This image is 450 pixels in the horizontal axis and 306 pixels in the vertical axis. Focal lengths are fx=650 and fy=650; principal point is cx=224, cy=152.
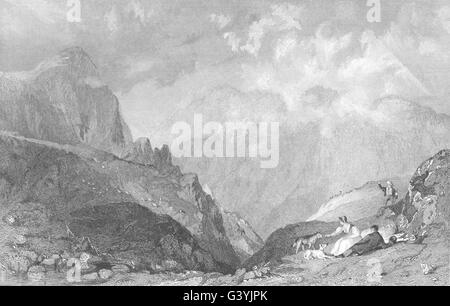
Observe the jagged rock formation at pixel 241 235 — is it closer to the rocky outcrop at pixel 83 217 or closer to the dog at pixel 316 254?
the rocky outcrop at pixel 83 217

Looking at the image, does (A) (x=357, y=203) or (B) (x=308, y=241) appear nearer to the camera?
(B) (x=308, y=241)

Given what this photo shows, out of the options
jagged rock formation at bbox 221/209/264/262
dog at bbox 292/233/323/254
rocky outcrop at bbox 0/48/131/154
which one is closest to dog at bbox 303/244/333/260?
dog at bbox 292/233/323/254

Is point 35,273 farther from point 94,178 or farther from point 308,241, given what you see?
point 308,241

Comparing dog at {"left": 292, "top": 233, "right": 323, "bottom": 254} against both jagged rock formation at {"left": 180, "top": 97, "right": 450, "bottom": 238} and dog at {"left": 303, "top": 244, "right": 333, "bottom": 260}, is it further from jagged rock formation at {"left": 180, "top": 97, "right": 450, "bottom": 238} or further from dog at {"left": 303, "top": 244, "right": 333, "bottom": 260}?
jagged rock formation at {"left": 180, "top": 97, "right": 450, "bottom": 238}

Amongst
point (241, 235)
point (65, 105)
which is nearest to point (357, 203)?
point (241, 235)
